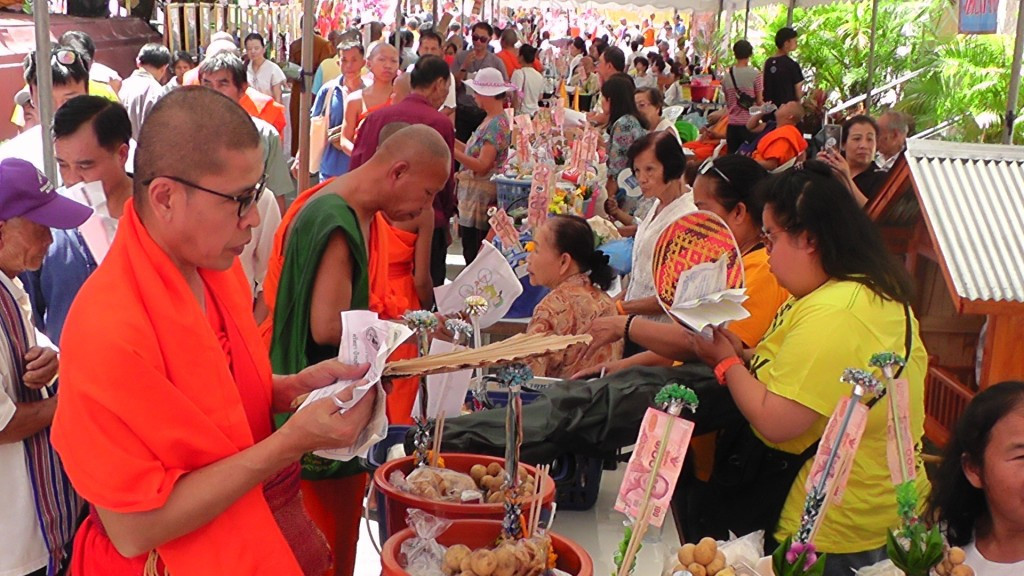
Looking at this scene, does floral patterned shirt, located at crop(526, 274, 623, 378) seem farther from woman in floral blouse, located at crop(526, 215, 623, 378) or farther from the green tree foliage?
the green tree foliage

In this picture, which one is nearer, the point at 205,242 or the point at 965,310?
the point at 205,242

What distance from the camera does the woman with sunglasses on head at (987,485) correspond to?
196cm

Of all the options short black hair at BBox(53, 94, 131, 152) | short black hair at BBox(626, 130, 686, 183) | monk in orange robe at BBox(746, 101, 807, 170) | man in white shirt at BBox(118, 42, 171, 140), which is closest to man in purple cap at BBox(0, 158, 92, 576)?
short black hair at BBox(53, 94, 131, 152)

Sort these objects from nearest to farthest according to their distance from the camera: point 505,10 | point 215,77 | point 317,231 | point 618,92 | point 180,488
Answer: point 180,488 < point 317,231 < point 215,77 < point 618,92 < point 505,10

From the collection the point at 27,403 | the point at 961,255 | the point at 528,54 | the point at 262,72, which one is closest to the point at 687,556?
the point at 27,403

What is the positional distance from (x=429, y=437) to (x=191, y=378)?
0.75 meters

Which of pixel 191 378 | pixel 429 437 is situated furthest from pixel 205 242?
pixel 429 437

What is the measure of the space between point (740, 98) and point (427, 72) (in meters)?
5.82

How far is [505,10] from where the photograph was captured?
34781mm

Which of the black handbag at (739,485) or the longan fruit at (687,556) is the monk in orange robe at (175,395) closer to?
the longan fruit at (687,556)

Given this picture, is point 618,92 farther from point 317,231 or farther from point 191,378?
point 191,378

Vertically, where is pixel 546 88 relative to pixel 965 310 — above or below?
below

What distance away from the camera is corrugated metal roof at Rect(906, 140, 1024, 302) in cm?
302

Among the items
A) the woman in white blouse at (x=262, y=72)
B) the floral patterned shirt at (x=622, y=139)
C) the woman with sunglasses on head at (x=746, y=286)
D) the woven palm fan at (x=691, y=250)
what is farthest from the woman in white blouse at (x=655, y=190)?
the woman in white blouse at (x=262, y=72)
